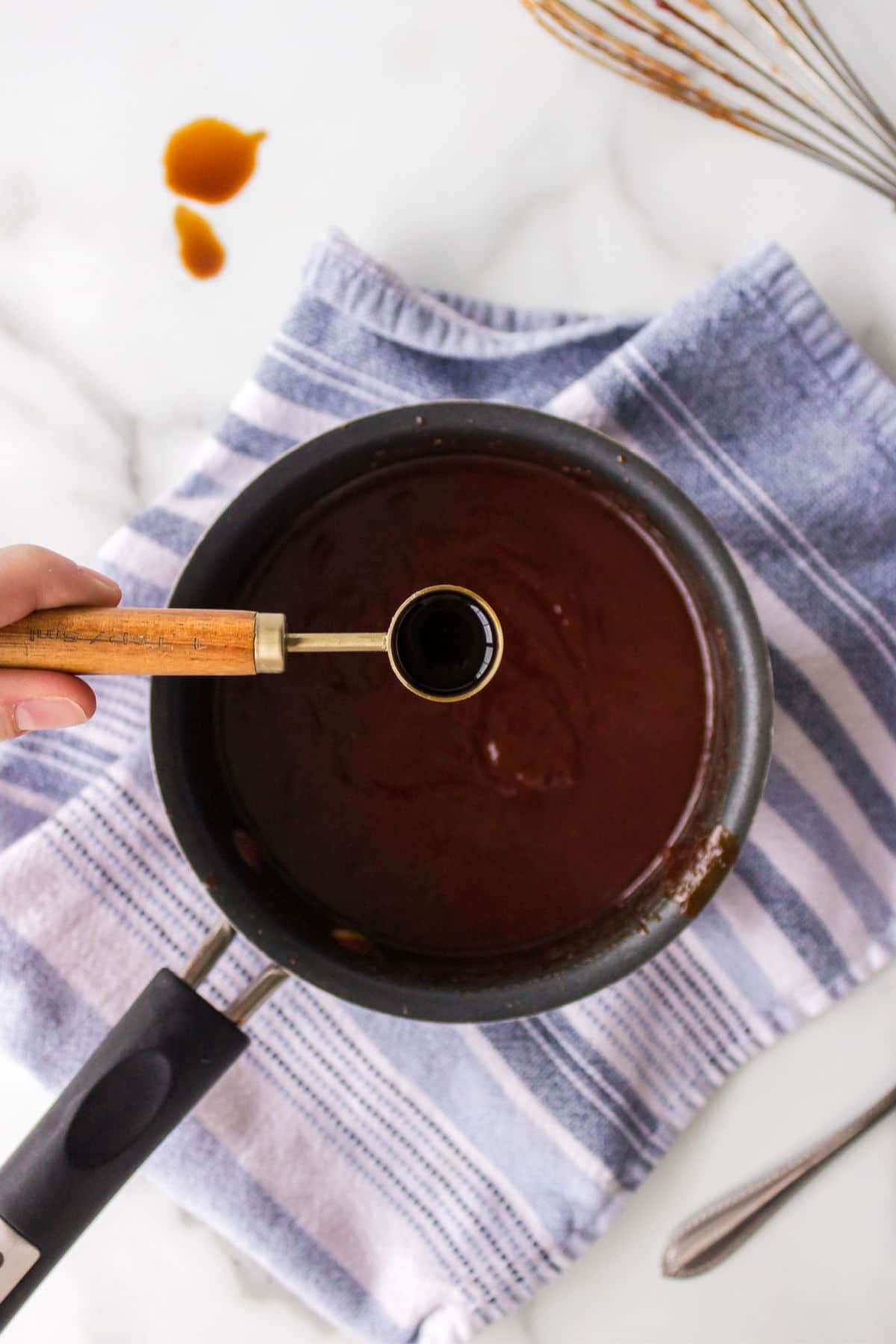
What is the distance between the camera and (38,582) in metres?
0.72

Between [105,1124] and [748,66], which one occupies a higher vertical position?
[748,66]

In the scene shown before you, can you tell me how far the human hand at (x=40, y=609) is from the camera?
0.70m

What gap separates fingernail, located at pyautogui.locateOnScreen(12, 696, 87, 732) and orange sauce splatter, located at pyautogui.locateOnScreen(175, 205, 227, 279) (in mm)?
455

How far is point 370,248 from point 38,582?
46cm

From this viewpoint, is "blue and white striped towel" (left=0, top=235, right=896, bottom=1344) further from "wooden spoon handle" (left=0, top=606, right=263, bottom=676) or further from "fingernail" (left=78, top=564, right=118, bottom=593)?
"wooden spoon handle" (left=0, top=606, right=263, bottom=676)

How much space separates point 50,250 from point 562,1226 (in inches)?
37.4

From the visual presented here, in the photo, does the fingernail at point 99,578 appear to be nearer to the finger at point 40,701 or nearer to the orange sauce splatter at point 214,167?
the finger at point 40,701

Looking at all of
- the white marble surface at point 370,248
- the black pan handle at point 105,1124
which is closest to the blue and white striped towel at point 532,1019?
→ the white marble surface at point 370,248

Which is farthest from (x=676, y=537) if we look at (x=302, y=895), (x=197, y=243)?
(x=197, y=243)

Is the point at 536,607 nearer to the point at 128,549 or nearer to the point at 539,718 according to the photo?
the point at 539,718

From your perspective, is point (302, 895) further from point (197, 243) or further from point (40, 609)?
point (197, 243)

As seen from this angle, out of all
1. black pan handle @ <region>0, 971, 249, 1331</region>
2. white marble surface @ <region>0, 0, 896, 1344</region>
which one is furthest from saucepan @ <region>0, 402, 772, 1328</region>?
white marble surface @ <region>0, 0, 896, 1344</region>

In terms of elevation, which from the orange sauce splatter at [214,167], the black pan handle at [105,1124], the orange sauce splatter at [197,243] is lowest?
the black pan handle at [105,1124]

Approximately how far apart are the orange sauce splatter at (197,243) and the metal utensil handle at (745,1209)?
0.93m
